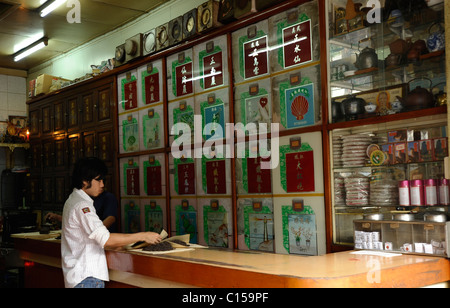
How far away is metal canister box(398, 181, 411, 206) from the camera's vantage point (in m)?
3.04

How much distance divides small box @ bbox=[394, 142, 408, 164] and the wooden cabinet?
3452mm

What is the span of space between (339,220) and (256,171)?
868mm

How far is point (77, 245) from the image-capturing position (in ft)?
10.0

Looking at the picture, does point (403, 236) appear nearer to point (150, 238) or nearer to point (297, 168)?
point (297, 168)

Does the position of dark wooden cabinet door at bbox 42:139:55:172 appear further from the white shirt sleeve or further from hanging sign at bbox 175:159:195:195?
the white shirt sleeve

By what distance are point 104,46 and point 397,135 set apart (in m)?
4.55

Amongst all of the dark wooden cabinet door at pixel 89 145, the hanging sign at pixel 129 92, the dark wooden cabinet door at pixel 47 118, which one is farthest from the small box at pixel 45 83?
the hanging sign at pixel 129 92

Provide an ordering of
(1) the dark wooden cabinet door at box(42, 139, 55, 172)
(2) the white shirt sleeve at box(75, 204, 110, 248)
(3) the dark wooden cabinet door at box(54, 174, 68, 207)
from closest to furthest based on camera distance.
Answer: (2) the white shirt sleeve at box(75, 204, 110, 248)
(3) the dark wooden cabinet door at box(54, 174, 68, 207)
(1) the dark wooden cabinet door at box(42, 139, 55, 172)

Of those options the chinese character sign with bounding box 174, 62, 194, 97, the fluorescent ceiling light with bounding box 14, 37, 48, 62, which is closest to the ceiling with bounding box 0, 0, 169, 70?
the fluorescent ceiling light with bounding box 14, 37, 48, 62

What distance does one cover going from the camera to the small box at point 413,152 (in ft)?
10.1

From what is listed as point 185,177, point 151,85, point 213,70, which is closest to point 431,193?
point 213,70

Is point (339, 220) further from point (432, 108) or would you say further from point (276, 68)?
point (276, 68)

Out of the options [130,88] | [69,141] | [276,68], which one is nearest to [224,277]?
[276,68]

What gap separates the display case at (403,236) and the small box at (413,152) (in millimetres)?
377
